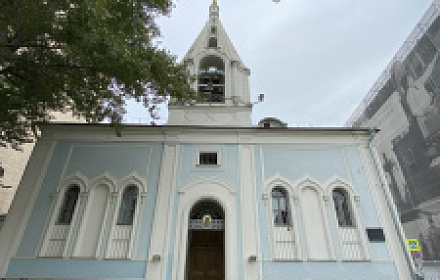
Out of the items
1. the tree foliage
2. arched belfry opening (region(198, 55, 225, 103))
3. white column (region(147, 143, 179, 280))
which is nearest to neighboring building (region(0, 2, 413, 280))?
white column (region(147, 143, 179, 280))

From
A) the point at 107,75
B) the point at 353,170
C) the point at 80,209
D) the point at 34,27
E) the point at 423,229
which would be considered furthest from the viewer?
the point at 423,229

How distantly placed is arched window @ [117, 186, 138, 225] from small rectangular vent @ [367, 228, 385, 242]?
9.12m

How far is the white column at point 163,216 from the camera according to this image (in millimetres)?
8914

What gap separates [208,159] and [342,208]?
19.4 ft

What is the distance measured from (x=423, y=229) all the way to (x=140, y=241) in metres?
23.9

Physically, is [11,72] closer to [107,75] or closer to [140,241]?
[107,75]

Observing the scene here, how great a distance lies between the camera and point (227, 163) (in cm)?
1102

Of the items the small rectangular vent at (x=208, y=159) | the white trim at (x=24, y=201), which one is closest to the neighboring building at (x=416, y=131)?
the small rectangular vent at (x=208, y=159)

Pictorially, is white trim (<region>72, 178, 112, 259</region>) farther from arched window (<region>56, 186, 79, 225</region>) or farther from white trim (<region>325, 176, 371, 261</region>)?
white trim (<region>325, 176, 371, 261</region>)

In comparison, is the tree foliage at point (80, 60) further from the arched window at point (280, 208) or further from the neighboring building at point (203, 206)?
the arched window at point (280, 208)

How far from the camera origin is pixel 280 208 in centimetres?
1033

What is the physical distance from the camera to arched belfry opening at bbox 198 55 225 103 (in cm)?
1344

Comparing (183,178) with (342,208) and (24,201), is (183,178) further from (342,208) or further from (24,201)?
(342,208)

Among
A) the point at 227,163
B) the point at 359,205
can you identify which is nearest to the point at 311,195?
the point at 359,205
